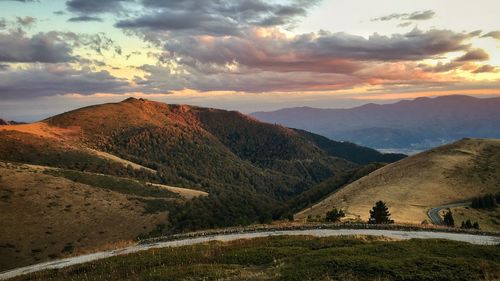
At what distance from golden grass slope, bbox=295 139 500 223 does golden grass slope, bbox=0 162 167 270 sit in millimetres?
47305

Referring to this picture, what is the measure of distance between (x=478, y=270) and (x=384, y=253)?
538 centimetres

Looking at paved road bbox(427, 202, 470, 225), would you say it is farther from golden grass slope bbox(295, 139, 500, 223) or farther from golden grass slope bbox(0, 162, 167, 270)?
golden grass slope bbox(0, 162, 167, 270)

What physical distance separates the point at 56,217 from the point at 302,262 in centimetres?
9821

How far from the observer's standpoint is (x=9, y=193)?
112 meters

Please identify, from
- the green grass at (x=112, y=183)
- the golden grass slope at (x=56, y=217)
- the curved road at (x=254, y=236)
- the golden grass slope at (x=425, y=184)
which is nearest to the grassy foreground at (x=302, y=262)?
the curved road at (x=254, y=236)

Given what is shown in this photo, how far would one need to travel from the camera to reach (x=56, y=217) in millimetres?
106438

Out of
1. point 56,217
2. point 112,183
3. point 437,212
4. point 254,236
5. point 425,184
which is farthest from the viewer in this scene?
point 112,183

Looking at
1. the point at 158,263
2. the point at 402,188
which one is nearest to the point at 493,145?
the point at 402,188

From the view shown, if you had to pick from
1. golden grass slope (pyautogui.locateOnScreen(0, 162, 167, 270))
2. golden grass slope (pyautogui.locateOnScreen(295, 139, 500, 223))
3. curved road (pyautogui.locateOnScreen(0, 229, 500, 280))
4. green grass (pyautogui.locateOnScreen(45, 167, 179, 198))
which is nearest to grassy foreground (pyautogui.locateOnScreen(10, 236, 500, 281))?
curved road (pyautogui.locateOnScreen(0, 229, 500, 280))

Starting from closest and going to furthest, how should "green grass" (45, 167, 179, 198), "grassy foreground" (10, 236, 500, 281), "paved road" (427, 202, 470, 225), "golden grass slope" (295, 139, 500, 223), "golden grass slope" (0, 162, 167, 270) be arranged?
"grassy foreground" (10, 236, 500, 281), "paved road" (427, 202, 470, 225), "golden grass slope" (0, 162, 167, 270), "golden grass slope" (295, 139, 500, 223), "green grass" (45, 167, 179, 198)

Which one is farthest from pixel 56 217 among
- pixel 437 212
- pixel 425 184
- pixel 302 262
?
pixel 425 184

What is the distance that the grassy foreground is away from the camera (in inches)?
850

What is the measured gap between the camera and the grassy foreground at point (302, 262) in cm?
2159

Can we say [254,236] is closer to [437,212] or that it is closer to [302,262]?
[302,262]
